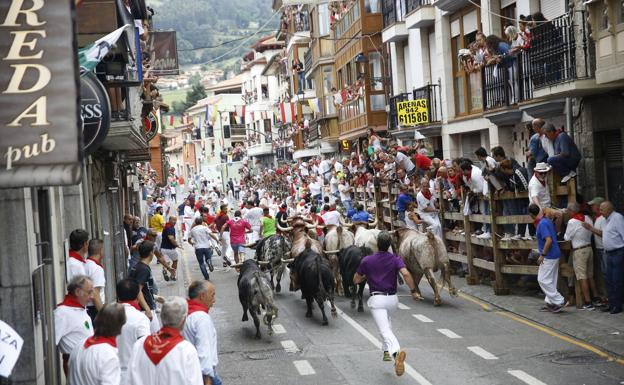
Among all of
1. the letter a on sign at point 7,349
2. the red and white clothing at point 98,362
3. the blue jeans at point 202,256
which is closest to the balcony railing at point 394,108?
the blue jeans at point 202,256

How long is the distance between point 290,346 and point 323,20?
3936cm

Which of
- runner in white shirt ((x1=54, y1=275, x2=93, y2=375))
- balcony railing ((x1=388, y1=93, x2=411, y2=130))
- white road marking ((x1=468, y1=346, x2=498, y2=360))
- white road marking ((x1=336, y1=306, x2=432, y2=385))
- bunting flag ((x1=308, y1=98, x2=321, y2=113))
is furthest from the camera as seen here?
bunting flag ((x1=308, y1=98, x2=321, y2=113))

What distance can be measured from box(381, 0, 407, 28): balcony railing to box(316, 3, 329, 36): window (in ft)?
52.1

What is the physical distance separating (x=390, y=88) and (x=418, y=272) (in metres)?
19.3

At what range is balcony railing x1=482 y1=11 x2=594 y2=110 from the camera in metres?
18.4

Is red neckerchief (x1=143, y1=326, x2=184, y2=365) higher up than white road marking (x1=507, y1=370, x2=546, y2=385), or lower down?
higher up

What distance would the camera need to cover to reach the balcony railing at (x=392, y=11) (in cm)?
3400

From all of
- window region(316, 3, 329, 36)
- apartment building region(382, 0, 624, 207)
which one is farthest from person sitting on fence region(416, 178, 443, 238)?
window region(316, 3, 329, 36)

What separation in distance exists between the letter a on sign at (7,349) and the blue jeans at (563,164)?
12.8 meters

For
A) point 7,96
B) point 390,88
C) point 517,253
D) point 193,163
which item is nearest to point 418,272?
point 517,253

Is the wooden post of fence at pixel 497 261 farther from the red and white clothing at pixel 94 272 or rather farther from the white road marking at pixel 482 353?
the red and white clothing at pixel 94 272

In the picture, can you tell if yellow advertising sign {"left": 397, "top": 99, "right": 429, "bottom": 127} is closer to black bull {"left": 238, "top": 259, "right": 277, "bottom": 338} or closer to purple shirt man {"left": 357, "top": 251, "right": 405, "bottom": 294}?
black bull {"left": 238, "top": 259, "right": 277, "bottom": 338}

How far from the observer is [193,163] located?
140750mm

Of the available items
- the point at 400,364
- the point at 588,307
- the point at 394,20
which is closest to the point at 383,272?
the point at 400,364
